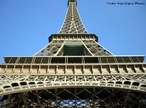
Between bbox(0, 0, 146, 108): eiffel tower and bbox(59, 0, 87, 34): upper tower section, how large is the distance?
12964 mm

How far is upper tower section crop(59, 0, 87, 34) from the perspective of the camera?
37250 mm

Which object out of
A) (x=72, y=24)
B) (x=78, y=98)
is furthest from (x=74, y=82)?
(x=72, y=24)

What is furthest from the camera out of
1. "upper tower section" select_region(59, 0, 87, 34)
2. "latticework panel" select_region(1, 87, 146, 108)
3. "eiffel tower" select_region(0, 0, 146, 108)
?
"upper tower section" select_region(59, 0, 87, 34)

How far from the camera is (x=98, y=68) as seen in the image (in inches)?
882

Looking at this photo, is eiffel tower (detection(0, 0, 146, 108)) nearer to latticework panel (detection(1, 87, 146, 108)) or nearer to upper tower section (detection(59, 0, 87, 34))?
latticework panel (detection(1, 87, 146, 108))

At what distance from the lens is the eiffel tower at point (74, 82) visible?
1880 cm

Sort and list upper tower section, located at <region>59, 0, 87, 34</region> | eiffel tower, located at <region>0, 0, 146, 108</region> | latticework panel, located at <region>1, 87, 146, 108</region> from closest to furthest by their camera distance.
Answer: eiffel tower, located at <region>0, 0, 146, 108</region>
latticework panel, located at <region>1, 87, 146, 108</region>
upper tower section, located at <region>59, 0, 87, 34</region>

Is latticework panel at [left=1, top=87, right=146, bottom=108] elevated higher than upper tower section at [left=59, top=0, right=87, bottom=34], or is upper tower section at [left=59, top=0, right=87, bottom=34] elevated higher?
upper tower section at [left=59, top=0, right=87, bottom=34]

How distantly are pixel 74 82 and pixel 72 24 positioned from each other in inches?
870

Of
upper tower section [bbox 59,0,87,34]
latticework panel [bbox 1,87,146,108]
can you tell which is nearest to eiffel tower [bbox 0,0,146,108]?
latticework panel [bbox 1,87,146,108]

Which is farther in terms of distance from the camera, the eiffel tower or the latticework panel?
the latticework panel

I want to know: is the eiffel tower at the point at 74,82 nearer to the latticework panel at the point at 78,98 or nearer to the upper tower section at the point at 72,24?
the latticework panel at the point at 78,98

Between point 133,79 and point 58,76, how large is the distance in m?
6.32

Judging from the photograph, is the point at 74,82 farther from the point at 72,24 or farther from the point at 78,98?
the point at 72,24
